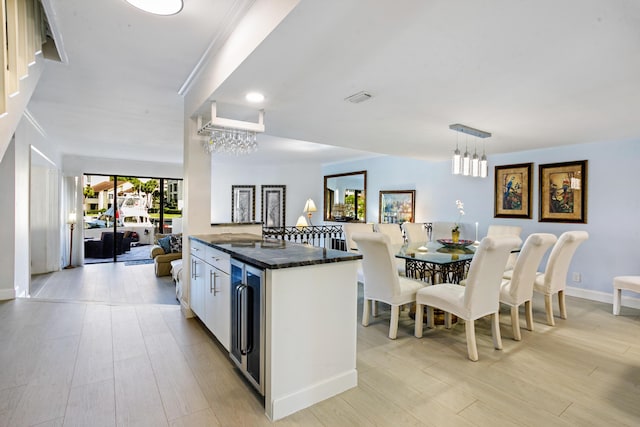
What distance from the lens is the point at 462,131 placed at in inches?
145

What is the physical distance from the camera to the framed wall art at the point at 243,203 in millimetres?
8852

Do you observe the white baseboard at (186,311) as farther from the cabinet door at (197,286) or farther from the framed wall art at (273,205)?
the framed wall art at (273,205)

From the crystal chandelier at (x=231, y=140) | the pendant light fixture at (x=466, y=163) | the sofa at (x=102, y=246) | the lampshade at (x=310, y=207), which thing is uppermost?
the crystal chandelier at (x=231, y=140)

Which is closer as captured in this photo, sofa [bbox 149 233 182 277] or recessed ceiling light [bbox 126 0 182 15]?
recessed ceiling light [bbox 126 0 182 15]

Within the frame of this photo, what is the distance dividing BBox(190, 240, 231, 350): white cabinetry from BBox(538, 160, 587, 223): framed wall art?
15.3ft

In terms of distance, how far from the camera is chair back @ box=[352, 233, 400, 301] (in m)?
2.91

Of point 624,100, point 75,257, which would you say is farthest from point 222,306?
point 75,257

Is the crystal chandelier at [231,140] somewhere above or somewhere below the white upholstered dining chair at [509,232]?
above

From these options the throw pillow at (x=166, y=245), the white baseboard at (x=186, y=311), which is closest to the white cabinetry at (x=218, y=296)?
the white baseboard at (x=186, y=311)

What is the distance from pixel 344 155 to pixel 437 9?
5.48 meters

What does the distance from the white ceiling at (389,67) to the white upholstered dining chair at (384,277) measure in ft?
4.14

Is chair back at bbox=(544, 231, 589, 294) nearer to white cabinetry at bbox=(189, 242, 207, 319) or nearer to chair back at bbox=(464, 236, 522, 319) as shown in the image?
chair back at bbox=(464, 236, 522, 319)

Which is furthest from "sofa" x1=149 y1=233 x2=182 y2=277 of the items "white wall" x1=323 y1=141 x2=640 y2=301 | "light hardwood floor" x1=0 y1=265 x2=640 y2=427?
"white wall" x1=323 y1=141 x2=640 y2=301

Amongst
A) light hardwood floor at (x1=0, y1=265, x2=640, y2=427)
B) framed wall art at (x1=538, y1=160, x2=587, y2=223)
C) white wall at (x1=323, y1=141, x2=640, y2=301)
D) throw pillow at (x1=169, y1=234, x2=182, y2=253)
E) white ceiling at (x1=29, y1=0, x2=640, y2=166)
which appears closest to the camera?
white ceiling at (x1=29, y1=0, x2=640, y2=166)
